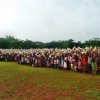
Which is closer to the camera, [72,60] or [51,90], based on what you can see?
[51,90]

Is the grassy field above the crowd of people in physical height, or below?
below

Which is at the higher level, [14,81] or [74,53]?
[74,53]

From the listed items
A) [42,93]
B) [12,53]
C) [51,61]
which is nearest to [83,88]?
[42,93]

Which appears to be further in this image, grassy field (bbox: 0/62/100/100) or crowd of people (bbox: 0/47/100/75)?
crowd of people (bbox: 0/47/100/75)

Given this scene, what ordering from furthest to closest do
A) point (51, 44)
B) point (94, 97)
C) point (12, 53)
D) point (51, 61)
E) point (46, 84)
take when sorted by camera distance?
1. point (51, 44)
2. point (12, 53)
3. point (51, 61)
4. point (46, 84)
5. point (94, 97)

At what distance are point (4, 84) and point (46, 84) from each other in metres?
3.01

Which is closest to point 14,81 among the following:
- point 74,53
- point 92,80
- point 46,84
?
point 46,84

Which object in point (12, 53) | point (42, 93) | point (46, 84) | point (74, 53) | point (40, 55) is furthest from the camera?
point (12, 53)

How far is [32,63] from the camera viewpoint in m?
45.0

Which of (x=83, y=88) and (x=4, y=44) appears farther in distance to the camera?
(x=4, y=44)

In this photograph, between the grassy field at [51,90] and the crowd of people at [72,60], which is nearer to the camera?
the grassy field at [51,90]

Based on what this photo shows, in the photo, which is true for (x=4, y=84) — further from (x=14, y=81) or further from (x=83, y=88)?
(x=83, y=88)

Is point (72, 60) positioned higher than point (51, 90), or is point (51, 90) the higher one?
point (72, 60)

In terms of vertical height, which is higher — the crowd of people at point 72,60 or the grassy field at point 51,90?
the crowd of people at point 72,60
